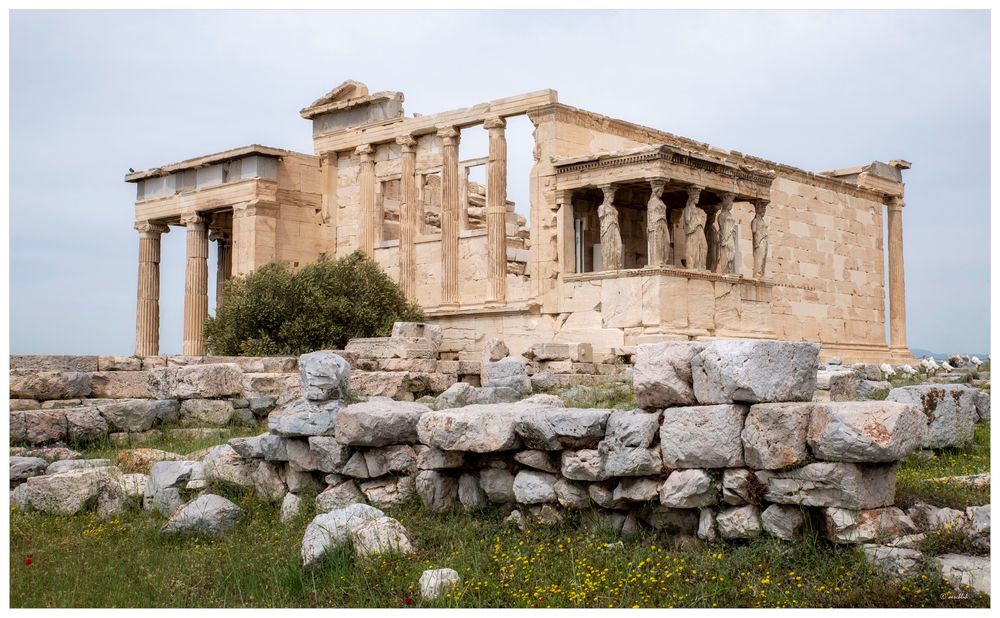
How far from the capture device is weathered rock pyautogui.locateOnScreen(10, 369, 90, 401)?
41.7 feet

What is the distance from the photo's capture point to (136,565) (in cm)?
712

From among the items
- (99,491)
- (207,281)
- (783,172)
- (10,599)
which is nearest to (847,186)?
(783,172)

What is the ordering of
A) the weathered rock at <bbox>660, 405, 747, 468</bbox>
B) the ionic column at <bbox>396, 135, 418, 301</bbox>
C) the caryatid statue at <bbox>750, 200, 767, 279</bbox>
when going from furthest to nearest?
the ionic column at <bbox>396, 135, 418, 301</bbox>
the caryatid statue at <bbox>750, 200, 767, 279</bbox>
the weathered rock at <bbox>660, 405, 747, 468</bbox>

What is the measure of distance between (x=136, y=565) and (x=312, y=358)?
7.50 feet

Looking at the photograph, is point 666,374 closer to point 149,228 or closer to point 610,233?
point 610,233

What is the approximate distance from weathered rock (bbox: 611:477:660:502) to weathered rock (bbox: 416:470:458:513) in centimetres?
131

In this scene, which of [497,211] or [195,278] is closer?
[497,211]

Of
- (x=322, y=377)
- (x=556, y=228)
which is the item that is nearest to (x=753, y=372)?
(x=322, y=377)

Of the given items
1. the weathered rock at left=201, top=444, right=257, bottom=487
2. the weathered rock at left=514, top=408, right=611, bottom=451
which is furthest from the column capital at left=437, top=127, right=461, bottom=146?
the weathered rock at left=514, top=408, right=611, bottom=451

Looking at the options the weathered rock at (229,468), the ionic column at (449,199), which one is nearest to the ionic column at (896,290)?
the ionic column at (449,199)

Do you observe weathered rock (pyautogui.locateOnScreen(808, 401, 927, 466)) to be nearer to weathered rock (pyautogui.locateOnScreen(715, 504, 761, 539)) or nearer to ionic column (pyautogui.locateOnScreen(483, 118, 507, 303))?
weathered rock (pyautogui.locateOnScreen(715, 504, 761, 539))

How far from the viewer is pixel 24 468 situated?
31.9 feet

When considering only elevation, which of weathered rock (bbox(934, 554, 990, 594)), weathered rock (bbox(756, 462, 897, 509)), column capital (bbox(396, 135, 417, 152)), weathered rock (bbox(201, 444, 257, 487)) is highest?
column capital (bbox(396, 135, 417, 152))

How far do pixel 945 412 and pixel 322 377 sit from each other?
16.4 ft
